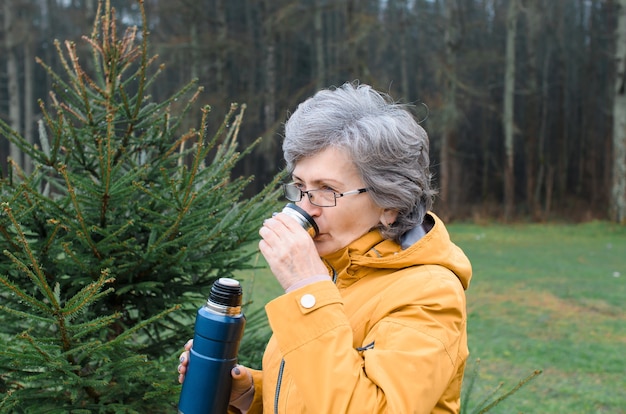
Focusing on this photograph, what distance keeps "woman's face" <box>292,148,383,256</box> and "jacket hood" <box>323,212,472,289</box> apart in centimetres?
3

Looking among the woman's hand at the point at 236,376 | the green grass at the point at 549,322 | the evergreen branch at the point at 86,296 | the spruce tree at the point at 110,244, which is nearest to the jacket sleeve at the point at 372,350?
the woman's hand at the point at 236,376

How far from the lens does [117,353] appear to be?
2.38 meters

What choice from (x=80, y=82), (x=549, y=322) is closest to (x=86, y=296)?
(x=80, y=82)

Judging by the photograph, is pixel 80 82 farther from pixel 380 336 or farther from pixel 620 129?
pixel 620 129

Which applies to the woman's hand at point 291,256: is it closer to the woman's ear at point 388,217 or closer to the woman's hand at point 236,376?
the woman's ear at point 388,217

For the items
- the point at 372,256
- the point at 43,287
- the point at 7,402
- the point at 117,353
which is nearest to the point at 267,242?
the point at 372,256

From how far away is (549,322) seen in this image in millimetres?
8641

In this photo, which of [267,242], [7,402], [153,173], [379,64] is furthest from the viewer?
[379,64]

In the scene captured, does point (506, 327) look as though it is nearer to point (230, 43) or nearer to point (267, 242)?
point (267, 242)

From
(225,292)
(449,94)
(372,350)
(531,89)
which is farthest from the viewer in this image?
(531,89)

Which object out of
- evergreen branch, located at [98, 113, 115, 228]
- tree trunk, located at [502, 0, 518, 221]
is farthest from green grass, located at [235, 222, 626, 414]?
tree trunk, located at [502, 0, 518, 221]

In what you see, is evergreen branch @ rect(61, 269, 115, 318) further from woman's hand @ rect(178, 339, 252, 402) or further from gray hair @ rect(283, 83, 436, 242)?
gray hair @ rect(283, 83, 436, 242)

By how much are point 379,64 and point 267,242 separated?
35143 mm

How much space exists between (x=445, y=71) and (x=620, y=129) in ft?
18.4
